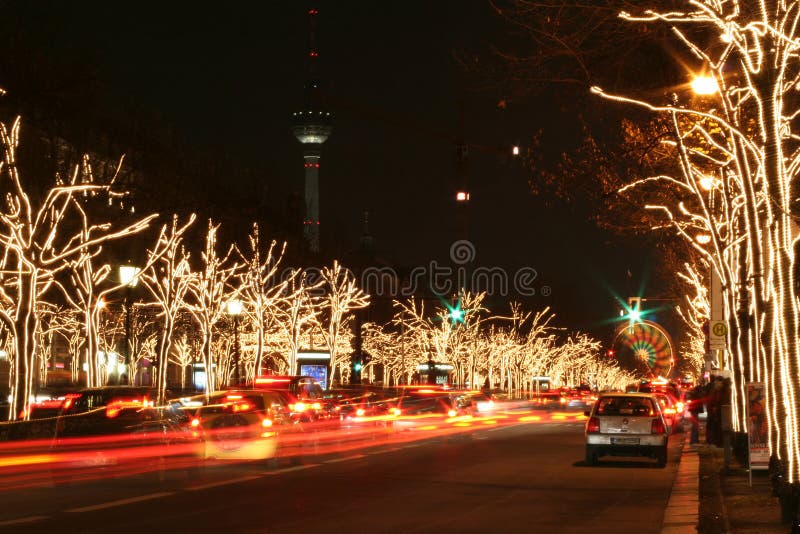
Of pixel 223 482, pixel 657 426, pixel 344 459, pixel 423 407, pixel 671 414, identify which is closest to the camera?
pixel 223 482

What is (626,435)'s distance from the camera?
26.7 m

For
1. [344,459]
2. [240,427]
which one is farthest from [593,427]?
[240,427]

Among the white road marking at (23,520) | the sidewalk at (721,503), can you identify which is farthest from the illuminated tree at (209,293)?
the white road marking at (23,520)

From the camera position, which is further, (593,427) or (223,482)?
(593,427)

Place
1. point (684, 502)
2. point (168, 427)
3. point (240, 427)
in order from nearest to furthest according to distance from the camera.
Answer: point (684, 502) → point (168, 427) → point (240, 427)

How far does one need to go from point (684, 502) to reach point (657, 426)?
8.37 meters

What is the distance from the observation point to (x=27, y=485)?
20.6 metres

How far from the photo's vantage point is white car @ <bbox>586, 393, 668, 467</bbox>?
26.7 metres

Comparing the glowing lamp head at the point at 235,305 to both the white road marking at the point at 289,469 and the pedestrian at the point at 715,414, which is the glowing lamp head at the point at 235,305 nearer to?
the pedestrian at the point at 715,414

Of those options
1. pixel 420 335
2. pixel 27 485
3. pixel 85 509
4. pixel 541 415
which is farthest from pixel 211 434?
pixel 420 335

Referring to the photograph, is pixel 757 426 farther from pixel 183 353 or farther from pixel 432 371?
pixel 183 353

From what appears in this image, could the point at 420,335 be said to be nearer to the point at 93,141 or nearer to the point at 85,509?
the point at 93,141

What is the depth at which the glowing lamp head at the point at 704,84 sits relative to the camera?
18.3 m

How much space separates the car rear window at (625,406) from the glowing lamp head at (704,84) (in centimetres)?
1044
